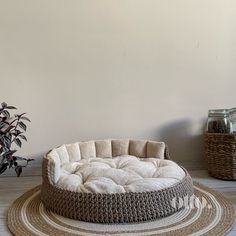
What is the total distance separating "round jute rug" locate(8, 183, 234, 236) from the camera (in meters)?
1.39

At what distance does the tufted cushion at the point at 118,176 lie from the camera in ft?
5.04

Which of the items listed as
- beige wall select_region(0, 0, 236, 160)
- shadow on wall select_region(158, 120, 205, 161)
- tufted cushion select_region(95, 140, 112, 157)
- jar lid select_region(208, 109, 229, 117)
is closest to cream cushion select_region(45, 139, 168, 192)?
tufted cushion select_region(95, 140, 112, 157)

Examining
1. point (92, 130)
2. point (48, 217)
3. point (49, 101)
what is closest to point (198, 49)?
point (92, 130)

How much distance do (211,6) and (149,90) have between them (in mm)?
825

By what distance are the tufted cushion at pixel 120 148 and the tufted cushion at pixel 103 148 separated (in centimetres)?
3

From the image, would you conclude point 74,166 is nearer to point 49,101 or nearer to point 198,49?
point 49,101

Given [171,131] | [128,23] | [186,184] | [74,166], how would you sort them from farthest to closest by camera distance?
[171,131] < [128,23] < [74,166] < [186,184]

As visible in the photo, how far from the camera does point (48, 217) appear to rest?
1.56 m

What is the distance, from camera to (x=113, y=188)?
1.52m

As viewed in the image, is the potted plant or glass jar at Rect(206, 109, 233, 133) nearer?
the potted plant

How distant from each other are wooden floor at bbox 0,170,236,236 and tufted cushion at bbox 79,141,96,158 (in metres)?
0.41

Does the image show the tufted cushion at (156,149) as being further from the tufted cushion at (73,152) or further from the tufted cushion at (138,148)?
the tufted cushion at (73,152)

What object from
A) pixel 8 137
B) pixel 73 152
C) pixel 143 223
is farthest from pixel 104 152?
pixel 143 223

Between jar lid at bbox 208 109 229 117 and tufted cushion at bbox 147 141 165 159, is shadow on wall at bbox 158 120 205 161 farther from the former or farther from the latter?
tufted cushion at bbox 147 141 165 159
